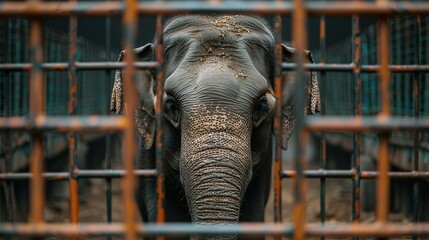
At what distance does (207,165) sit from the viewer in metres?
3.40

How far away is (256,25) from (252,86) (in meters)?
0.74

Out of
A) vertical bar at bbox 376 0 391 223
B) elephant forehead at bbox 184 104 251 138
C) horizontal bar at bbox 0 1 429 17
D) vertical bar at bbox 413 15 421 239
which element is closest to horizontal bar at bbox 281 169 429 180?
vertical bar at bbox 413 15 421 239

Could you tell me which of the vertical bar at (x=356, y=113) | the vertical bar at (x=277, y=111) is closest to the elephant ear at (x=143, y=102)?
the vertical bar at (x=277, y=111)

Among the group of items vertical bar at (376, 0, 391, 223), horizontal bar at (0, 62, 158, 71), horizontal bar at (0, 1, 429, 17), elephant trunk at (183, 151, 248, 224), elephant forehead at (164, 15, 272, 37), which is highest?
elephant forehead at (164, 15, 272, 37)

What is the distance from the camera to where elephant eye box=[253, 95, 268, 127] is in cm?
398

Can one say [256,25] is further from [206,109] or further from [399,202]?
[399,202]

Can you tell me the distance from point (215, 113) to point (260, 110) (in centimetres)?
51

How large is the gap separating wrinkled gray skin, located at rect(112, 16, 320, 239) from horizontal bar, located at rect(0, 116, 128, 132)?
154 cm

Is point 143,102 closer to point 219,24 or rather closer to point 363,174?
point 219,24

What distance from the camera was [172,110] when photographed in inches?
156

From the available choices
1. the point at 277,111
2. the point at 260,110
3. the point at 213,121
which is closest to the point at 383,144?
the point at 277,111

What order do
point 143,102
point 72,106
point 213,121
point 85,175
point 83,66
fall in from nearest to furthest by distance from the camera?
point 72,106 < point 83,66 < point 85,175 < point 213,121 < point 143,102

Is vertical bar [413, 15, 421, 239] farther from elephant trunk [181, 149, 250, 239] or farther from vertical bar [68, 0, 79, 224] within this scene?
vertical bar [68, 0, 79, 224]

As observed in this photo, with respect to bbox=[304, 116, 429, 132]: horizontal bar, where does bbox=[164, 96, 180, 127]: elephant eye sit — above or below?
above
